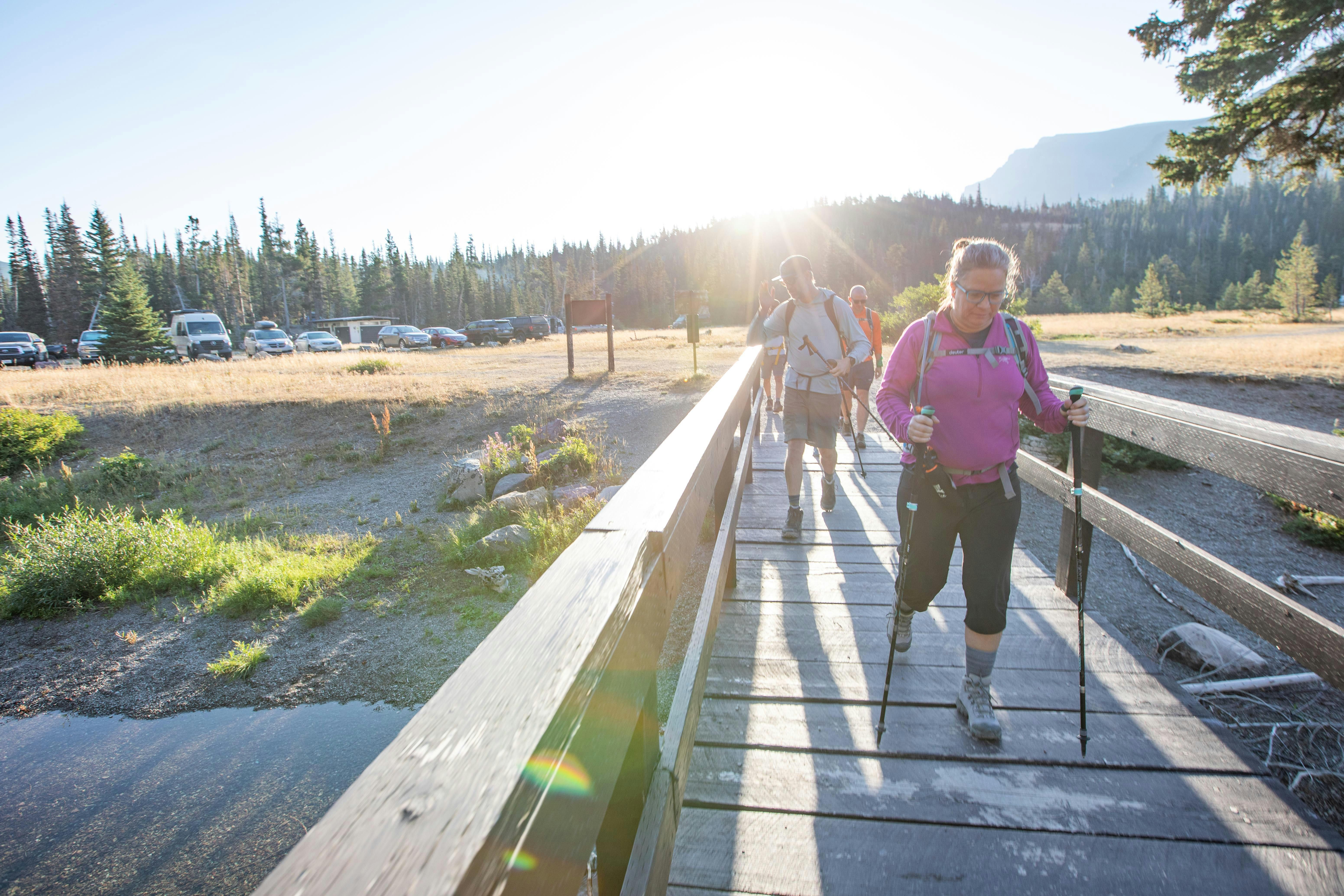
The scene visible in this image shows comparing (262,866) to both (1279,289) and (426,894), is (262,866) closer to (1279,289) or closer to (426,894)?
(426,894)

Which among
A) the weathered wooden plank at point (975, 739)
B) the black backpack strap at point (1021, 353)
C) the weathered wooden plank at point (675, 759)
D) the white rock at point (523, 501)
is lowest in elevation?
the white rock at point (523, 501)

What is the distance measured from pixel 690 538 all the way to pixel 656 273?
10606cm

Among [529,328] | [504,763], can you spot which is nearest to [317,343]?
[529,328]

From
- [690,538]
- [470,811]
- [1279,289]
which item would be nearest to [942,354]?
[690,538]

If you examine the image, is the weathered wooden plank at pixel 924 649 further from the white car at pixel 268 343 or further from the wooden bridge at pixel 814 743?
the white car at pixel 268 343

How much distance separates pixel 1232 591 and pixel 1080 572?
50 centimetres

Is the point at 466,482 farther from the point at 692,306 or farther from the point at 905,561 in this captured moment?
the point at 905,561

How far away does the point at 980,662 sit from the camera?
257 cm

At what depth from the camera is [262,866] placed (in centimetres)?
414

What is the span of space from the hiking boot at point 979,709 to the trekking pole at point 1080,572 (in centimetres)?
28

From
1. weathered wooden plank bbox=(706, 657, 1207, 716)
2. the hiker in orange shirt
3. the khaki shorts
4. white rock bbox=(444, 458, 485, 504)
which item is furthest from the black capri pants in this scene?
white rock bbox=(444, 458, 485, 504)

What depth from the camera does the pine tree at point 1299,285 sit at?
179ft

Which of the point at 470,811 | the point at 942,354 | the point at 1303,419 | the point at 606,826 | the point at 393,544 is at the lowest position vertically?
the point at 393,544

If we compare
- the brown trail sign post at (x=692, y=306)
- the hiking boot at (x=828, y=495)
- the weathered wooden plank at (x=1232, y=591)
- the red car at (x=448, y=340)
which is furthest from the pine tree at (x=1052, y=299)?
the weathered wooden plank at (x=1232, y=591)
